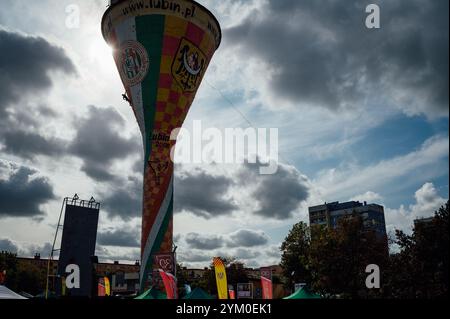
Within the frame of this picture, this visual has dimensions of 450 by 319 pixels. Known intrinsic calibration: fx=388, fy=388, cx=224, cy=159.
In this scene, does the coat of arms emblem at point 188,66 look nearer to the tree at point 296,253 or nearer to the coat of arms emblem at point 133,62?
the coat of arms emblem at point 133,62

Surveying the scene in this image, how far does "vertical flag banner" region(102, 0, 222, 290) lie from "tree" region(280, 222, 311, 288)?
3452cm

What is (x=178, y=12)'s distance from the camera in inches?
1018

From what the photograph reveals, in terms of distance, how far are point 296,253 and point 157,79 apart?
3968cm

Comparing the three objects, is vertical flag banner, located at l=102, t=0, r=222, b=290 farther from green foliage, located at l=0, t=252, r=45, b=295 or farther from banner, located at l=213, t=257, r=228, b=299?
green foliage, located at l=0, t=252, r=45, b=295

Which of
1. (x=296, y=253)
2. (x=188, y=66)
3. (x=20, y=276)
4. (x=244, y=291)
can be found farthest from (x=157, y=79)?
(x=20, y=276)

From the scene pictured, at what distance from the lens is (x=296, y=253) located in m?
57.1

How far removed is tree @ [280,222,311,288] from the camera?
56.0 metres

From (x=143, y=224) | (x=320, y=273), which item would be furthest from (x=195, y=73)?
(x=320, y=273)

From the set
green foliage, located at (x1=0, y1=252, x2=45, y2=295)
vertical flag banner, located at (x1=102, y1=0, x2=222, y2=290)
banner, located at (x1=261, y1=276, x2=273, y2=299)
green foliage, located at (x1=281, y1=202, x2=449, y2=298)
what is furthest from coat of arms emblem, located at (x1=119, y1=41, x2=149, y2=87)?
green foliage, located at (x1=0, y1=252, x2=45, y2=295)

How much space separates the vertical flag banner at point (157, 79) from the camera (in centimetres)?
2566

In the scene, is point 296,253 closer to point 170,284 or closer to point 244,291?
point 244,291
